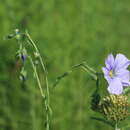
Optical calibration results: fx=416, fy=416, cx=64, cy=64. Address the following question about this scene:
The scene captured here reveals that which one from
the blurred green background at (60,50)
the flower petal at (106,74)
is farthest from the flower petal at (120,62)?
the blurred green background at (60,50)

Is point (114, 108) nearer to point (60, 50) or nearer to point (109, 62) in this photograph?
point (109, 62)

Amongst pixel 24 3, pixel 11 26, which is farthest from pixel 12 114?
pixel 24 3

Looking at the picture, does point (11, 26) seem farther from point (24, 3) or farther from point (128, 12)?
point (128, 12)

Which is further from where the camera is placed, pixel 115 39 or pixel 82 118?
pixel 115 39

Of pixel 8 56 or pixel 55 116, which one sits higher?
pixel 8 56

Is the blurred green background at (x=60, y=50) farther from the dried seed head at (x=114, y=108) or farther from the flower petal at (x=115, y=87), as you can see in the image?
the flower petal at (x=115, y=87)

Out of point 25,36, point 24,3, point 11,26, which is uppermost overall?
point 24,3

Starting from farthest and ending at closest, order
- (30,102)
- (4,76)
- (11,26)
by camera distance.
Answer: (11,26)
(4,76)
(30,102)

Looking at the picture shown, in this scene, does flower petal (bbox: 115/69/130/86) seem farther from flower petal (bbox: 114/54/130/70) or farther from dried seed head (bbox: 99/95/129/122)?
dried seed head (bbox: 99/95/129/122)
